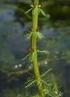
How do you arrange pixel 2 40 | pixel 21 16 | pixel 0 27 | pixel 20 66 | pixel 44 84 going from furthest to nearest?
pixel 21 16, pixel 0 27, pixel 2 40, pixel 20 66, pixel 44 84

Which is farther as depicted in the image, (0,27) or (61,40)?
(0,27)

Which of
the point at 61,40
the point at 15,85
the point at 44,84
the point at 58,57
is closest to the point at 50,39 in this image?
the point at 61,40

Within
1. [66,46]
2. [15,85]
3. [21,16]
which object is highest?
[21,16]

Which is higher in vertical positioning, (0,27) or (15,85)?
(0,27)

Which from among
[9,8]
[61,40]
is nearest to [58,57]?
[61,40]

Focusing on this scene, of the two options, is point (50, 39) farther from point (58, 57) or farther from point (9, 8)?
point (9, 8)


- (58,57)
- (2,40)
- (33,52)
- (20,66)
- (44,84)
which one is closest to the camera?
(33,52)
